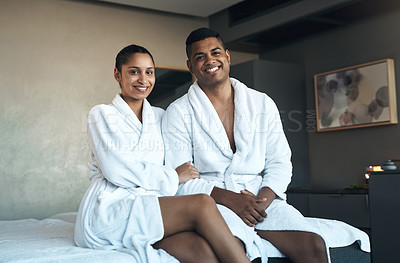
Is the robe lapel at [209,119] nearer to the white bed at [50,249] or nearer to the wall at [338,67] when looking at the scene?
the white bed at [50,249]

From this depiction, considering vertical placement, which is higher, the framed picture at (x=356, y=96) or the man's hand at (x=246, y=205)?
the framed picture at (x=356, y=96)

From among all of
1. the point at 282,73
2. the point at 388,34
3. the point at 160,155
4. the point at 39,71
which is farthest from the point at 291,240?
the point at 39,71

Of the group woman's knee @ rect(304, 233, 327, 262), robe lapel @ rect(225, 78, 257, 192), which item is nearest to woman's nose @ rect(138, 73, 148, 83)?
robe lapel @ rect(225, 78, 257, 192)

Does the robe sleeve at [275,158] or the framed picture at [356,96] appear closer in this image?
the robe sleeve at [275,158]

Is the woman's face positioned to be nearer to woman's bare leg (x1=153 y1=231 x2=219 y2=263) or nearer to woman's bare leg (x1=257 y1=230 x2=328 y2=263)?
woman's bare leg (x1=153 y1=231 x2=219 y2=263)

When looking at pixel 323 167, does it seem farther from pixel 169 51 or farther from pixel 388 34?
pixel 169 51

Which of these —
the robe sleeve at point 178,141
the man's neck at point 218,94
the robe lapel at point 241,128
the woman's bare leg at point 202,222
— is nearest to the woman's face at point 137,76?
the robe sleeve at point 178,141

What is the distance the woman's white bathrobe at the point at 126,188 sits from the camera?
1734 millimetres

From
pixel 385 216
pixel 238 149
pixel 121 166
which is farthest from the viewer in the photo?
pixel 385 216

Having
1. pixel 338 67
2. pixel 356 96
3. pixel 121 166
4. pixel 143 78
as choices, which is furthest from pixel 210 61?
pixel 338 67

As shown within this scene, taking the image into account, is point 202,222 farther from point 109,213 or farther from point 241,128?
point 241,128

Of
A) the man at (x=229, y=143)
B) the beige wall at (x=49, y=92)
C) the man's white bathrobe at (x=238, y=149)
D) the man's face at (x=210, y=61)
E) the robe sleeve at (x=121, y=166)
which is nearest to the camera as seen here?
the robe sleeve at (x=121, y=166)

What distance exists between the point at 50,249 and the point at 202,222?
0.59 metres

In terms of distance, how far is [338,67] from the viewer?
4363mm
